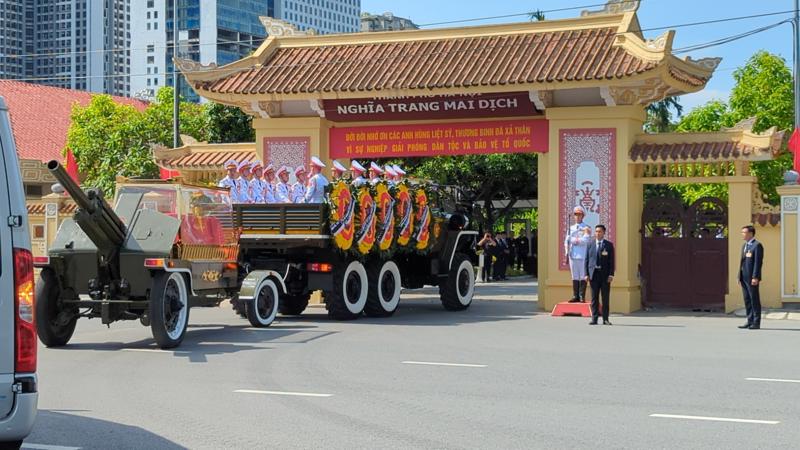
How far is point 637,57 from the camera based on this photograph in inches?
867

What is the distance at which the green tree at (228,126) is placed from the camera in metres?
41.2

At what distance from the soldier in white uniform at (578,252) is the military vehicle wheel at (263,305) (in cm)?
606

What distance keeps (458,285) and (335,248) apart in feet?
15.4

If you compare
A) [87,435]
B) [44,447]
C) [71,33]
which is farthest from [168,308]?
[71,33]

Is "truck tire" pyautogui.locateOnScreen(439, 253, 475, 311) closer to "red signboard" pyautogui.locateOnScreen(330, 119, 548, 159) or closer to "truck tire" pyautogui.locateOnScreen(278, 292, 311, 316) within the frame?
"red signboard" pyautogui.locateOnScreen(330, 119, 548, 159)

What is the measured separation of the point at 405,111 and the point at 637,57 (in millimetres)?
5056

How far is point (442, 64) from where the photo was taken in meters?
23.9

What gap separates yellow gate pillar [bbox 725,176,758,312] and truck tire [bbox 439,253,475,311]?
5192 millimetres

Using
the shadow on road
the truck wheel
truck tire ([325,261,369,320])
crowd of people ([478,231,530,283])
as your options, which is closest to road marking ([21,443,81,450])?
the shadow on road

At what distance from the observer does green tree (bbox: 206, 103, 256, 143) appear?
1620 inches

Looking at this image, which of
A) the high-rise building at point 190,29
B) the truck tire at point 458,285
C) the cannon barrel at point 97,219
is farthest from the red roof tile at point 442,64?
the high-rise building at point 190,29

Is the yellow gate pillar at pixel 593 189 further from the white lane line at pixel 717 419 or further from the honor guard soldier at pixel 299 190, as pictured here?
the white lane line at pixel 717 419

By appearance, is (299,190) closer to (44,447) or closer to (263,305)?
(263,305)

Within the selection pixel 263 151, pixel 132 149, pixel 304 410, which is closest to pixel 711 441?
pixel 304 410
